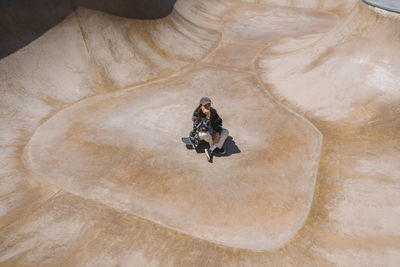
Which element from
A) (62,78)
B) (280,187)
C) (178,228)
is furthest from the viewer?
(62,78)

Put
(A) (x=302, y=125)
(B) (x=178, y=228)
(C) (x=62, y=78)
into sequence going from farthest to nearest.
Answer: (C) (x=62, y=78) → (A) (x=302, y=125) → (B) (x=178, y=228)

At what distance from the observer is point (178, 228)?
16.3ft

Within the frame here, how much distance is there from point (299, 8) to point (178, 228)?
1833 cm

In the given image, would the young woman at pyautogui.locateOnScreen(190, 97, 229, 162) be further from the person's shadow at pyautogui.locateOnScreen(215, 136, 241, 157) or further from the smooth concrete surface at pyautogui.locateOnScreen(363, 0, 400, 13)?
the smooth concrete surface at pyautogui.locateOnScreen(363, 0, 400, 13)

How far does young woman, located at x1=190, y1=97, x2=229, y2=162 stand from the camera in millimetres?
5969

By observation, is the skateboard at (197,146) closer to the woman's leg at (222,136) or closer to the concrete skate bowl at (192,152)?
the concrete skate bowl at (192,152)

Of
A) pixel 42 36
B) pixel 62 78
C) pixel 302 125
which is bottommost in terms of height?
pixel 302 125

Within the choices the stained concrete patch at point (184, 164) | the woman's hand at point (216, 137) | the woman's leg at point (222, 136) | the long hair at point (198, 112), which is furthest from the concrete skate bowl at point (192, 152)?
the long hair at point (198, 112)

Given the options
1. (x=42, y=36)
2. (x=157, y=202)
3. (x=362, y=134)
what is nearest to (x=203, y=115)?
(x=157, y=202)

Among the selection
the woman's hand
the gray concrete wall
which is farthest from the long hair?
the gray concrete wall

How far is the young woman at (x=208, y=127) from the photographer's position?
5.97 meters

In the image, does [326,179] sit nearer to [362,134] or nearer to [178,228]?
[362,134]

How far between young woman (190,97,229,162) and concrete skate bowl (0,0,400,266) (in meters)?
0.46

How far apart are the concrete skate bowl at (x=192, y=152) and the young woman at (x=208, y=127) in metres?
0.46
